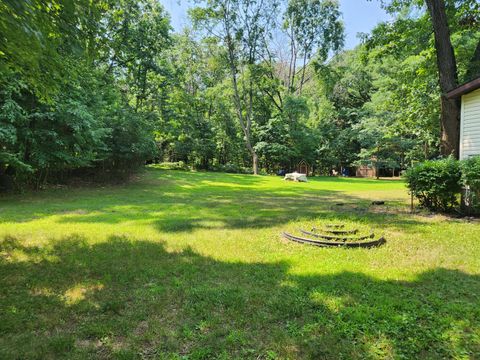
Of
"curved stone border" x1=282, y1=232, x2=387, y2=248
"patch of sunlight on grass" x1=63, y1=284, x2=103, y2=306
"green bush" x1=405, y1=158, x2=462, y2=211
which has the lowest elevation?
"patch of sunlight on grass" x1=63, y1=284, x2=103, y2=306

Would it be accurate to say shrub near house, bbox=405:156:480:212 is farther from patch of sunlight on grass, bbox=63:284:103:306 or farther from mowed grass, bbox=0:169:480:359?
patch of sunlight on grass, bbox=63:284:103:306

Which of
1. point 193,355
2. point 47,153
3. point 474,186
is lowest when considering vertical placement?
point 193,355

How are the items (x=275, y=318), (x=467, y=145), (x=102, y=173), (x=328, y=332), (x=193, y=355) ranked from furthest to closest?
(x=102, y=173), (x=467, y=145), (x=275, y=318), (x=328, y=332), (x=193, y=355)

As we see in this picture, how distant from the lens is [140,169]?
16.4 meters

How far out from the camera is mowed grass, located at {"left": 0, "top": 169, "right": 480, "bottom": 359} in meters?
2.46

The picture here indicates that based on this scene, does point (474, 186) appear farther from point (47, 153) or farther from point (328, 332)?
point (47, 153)

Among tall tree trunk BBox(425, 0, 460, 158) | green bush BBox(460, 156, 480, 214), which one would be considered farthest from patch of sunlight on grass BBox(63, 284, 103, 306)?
tall tree trunk BBox(425, 0, 460, 158)

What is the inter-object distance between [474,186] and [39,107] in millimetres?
13083

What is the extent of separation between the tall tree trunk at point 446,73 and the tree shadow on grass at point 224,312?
639 cm

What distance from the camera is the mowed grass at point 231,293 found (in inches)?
96.7

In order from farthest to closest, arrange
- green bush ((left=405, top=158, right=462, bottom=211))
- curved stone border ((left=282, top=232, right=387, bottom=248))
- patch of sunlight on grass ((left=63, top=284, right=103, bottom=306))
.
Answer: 1. green bush ((left=405, top=158, right=462, bottom=211))
2. curved stone border ((left=282, top=232, right=387, bottom=248))
3. patch of sunlight on grass ((left=63, top=284, right=103, bottom=306))

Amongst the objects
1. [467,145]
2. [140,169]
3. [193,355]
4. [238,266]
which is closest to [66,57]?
[238,266]

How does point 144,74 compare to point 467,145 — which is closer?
point 467,145

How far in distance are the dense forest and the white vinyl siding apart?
80 cm
